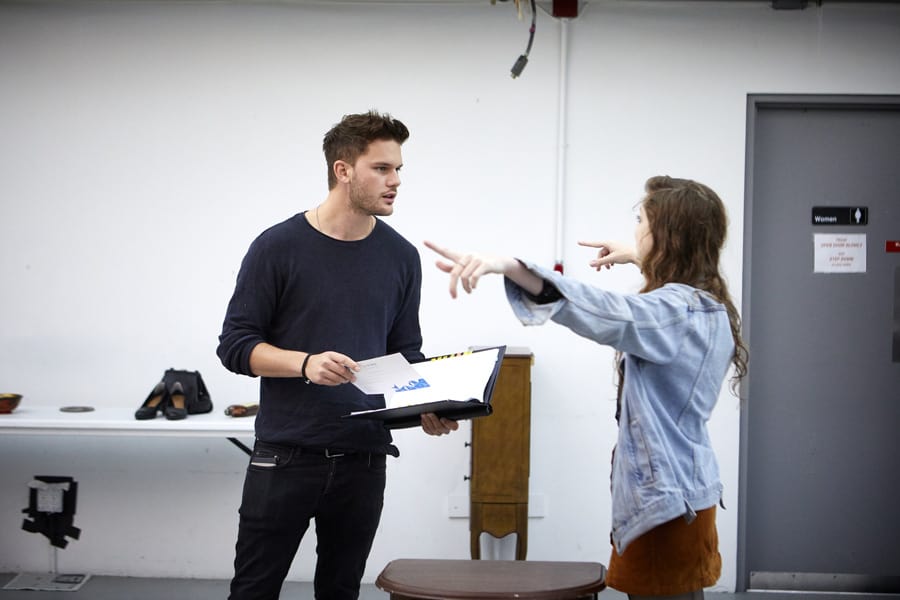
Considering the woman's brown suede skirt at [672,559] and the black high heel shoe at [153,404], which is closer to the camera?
the woman's brown suede skirt at [672,559]

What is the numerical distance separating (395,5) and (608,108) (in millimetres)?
1013

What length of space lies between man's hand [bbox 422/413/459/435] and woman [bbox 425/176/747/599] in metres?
0.52

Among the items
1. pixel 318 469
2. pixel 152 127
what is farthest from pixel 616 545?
pixel 152 127

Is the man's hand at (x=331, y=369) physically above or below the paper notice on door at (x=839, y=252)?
below

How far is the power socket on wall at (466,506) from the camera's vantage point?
4168 mm

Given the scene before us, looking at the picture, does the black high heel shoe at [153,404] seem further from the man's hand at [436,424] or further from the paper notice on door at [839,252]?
the paper notice on door at [839,252]

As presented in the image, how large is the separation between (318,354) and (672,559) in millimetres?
909

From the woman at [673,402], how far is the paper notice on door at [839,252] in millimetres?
2459

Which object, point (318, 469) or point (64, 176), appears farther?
point (64, 176)

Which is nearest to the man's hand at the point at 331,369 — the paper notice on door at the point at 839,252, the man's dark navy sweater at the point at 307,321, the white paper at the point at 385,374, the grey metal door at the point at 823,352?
the white paper at the point at 385,374

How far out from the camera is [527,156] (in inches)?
163

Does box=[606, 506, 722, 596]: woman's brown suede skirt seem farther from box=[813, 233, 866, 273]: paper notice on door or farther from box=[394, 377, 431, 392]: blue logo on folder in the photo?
box=[813, 233, 866, 273]: paper notice on door

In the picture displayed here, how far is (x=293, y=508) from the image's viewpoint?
2326 millimetres

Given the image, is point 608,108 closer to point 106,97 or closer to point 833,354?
point 833,354
